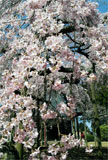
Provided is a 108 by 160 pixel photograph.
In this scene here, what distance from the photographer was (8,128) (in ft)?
5.87

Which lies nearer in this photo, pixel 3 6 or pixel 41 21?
pixel 41 21

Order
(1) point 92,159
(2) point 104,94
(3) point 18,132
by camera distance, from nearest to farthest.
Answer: (3) point 18,132 → (1) point 92,159 → (2) point 104,94

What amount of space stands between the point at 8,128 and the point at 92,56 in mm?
1760

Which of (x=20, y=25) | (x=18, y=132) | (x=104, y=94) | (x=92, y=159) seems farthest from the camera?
(x=104, y=94)

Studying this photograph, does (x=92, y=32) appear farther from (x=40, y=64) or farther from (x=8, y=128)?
(x=8, y=128)

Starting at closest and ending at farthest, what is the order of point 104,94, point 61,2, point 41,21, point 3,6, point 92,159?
point 41,21 < point 3,6 < point 61,2 < point 92,159 < point 104,94

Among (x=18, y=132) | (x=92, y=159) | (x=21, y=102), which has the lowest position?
(x=92, y=159)

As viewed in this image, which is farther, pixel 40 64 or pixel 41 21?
pixel 41 21

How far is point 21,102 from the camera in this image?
6.03ft

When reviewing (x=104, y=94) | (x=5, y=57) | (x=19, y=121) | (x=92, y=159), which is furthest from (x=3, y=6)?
(x=104, y=94)

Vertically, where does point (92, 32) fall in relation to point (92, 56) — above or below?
above

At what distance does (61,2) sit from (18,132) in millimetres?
2183

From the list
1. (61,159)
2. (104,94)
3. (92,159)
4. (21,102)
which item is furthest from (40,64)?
(104,94)

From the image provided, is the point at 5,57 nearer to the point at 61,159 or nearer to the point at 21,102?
the point at 21,102
